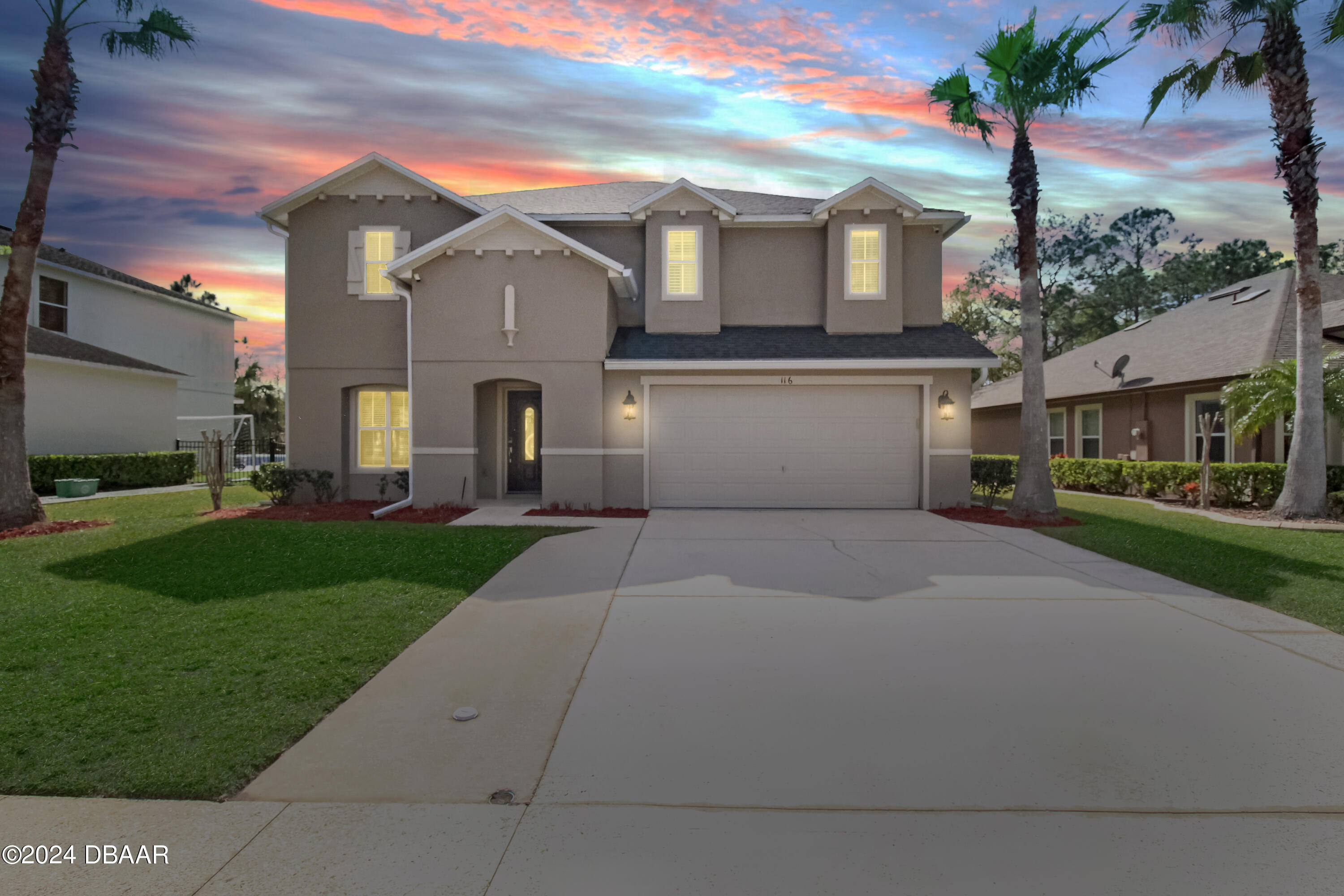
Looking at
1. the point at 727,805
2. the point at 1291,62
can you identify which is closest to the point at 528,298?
the point at 727,805

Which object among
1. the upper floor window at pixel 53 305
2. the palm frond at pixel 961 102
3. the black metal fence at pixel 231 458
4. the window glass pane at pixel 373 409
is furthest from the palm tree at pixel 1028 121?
the upper floor window at pixel 53 305

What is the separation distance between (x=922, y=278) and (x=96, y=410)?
2142 cm

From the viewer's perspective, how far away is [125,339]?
2228 centimetres

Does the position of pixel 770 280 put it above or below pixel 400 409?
above

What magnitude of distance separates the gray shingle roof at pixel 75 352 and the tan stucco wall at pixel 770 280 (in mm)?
16214

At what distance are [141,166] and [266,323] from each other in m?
9.06

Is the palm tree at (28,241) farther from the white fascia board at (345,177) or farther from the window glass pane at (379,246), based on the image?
the window glass pane at (379,246)

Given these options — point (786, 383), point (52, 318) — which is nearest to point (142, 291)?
point (52, 318)

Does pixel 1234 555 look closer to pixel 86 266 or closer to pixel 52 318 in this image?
pixel 52 318

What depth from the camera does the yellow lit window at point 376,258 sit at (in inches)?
554

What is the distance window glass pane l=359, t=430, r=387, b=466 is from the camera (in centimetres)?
1440

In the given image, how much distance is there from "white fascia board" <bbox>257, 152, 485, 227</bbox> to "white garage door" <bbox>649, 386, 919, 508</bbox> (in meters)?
5.72

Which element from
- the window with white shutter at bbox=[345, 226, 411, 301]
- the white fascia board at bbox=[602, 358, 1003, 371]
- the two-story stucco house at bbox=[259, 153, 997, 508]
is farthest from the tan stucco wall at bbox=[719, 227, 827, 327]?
the window with white shutter at bbox=[345, 226, 411, 301]

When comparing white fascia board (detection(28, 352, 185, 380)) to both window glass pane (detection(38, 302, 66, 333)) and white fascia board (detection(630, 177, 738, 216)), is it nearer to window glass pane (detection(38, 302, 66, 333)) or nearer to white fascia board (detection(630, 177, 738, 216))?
window glass pane (detection(38, 302, 66, 333))
